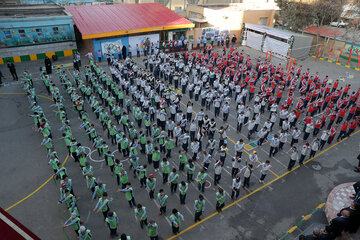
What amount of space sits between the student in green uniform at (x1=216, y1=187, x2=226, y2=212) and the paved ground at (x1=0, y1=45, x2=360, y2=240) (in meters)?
0.41

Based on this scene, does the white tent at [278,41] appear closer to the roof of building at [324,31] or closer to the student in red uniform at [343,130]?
the roof of building at [324,31]

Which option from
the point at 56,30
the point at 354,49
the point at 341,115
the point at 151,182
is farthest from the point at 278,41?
the point at 151,182

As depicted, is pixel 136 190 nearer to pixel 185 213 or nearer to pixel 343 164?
pixel 185 213

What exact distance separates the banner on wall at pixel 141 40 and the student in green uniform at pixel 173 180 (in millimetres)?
23084

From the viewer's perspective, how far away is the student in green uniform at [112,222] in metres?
9.40

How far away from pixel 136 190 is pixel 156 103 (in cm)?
820

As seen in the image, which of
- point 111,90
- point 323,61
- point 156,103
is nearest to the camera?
point 156,103

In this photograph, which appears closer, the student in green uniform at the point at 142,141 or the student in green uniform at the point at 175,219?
the student in green uniform at the point at 175,219

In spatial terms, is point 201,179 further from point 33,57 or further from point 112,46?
point 33,57

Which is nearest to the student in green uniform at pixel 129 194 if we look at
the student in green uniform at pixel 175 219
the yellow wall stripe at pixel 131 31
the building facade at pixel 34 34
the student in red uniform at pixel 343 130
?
the student in green uniform at pixel 175 219

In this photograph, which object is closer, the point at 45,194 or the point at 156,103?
the point at 45,194

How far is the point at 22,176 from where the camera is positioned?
44.5ft

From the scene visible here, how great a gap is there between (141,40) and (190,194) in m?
23.8

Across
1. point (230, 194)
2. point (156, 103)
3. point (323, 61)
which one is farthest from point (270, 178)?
point (323, 61)
